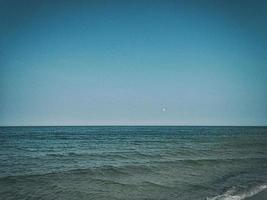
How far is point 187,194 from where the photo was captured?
43.6ft

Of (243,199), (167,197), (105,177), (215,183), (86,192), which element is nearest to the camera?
(243,199)

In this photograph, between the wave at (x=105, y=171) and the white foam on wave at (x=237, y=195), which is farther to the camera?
the wave at (x=105, y=171)

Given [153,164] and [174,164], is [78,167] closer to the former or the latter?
[153,164]

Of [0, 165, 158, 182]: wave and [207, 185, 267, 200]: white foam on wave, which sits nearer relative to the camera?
[207, 185, 267, 200]: white foam on wave

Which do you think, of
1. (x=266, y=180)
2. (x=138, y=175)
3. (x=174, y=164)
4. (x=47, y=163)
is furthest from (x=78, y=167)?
(x=266, y=180)

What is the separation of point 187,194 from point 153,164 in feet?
28.1

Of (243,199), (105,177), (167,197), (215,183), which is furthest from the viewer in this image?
(105,177)

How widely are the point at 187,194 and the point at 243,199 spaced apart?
240cm

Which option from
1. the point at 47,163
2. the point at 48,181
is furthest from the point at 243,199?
the point at 47,163

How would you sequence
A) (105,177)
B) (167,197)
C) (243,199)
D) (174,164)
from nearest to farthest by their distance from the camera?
(243,199) → (167,197) → (105,177) → (174,164)

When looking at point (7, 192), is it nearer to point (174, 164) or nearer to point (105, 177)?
point (105, 177)

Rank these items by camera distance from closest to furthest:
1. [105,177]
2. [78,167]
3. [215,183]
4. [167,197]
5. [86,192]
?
[167,197], [86,192], [215,183], [105,177], [78,167]

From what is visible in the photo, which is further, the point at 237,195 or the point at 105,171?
the point at 105,171

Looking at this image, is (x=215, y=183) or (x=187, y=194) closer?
(x=187, y=194)
